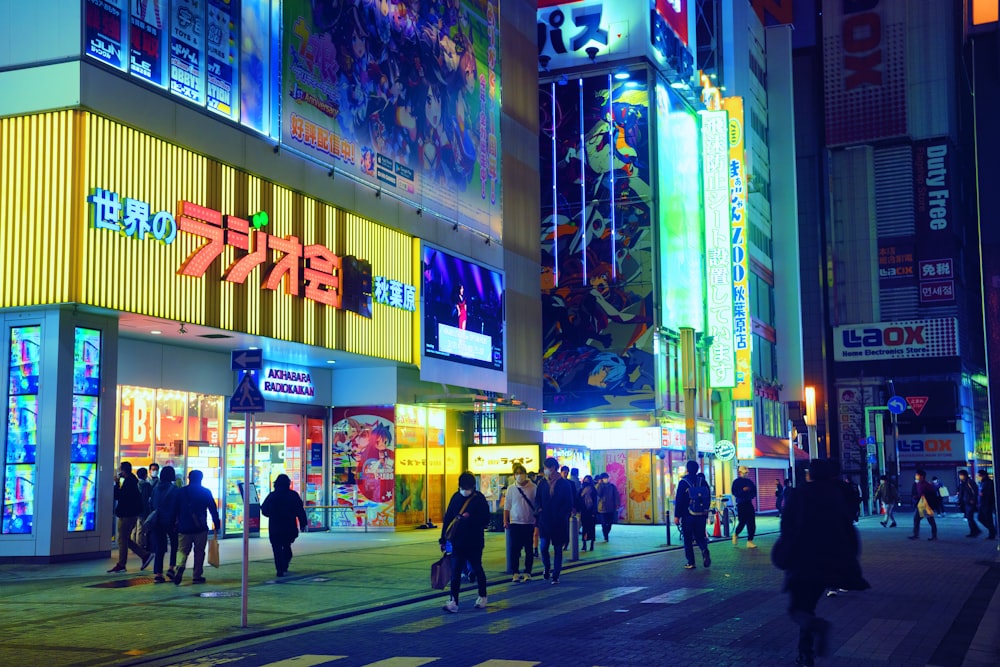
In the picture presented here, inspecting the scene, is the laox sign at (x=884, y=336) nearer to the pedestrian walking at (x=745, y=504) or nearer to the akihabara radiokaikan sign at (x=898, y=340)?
the akihabara radiokaikan sign at (x=898, y=340)

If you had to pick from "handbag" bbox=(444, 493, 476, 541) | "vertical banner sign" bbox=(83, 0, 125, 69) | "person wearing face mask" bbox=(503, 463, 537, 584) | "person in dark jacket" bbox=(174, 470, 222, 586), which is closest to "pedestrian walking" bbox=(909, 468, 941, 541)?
"person wearing face mask" bbox=(503, 463, 537, 584)

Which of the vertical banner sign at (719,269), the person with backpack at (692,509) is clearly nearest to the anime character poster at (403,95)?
the person with backpack at (692,509)

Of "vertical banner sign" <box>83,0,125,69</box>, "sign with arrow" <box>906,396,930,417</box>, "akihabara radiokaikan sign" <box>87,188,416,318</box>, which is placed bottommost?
"sign with arrow" <box>906,396,930,417</box>

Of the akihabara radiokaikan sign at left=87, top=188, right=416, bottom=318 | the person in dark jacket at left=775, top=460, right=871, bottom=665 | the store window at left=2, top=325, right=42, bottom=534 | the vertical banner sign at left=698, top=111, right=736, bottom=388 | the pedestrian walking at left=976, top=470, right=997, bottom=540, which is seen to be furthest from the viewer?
the vertical banner sign at left=698, top=111, right=736, bottom=388

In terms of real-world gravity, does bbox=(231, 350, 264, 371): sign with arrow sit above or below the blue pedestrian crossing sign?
above

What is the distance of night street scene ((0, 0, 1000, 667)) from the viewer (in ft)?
42.0

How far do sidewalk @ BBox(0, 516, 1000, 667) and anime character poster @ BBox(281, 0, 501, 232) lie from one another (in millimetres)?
9545

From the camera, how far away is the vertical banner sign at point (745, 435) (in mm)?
50969

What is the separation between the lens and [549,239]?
45062 mm

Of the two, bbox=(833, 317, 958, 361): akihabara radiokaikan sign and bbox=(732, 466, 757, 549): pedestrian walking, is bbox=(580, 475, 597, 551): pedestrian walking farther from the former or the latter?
bbox=(833, 317, 958, 361): akihabara radiokaikan sign

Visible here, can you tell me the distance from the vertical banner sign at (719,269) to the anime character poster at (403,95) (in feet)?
53.3

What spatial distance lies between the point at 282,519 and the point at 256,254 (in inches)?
284

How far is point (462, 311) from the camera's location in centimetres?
3191

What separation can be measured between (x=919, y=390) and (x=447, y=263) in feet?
182
